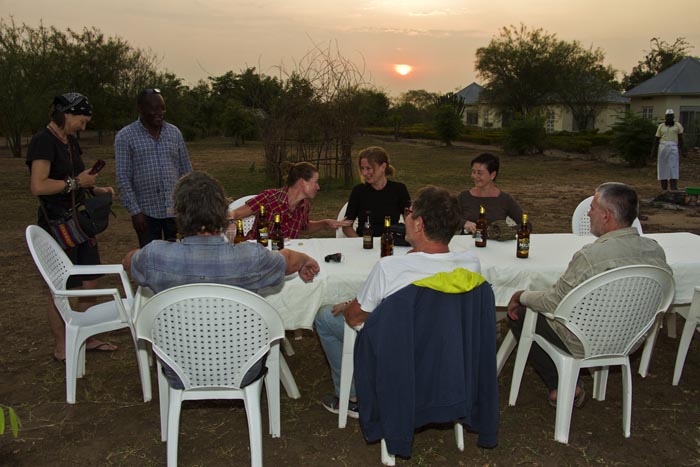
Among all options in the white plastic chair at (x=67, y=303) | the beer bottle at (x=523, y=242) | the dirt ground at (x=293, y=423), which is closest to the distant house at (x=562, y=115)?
the beer bottle at (x=523, y=242)

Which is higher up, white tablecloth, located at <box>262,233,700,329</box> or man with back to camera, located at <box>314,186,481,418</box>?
man with back to camera, located at <box>314,186,481,418</box>

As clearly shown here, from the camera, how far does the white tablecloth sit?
3236mm

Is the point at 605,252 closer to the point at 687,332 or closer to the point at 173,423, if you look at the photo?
the point at 687,332

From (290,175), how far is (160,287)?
188cm

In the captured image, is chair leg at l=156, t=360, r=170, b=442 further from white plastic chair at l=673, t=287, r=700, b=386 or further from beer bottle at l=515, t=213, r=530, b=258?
white plastic chair at l=673, t=287, r=700, b=386

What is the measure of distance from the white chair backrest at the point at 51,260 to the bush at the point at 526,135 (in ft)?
A: 76.8

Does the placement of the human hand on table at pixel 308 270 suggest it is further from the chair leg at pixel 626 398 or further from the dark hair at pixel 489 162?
the dark hair at pixel 489 162

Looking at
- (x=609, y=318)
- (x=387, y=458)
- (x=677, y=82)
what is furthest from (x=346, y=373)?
(x=677, y=82)

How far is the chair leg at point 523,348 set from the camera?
3.33 metres

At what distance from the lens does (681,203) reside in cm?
1125

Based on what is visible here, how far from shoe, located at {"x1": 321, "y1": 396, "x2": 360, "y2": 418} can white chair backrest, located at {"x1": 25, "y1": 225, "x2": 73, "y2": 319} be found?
1.70 metres

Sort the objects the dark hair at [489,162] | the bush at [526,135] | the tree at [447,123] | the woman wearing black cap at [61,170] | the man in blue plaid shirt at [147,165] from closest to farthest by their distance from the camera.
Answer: the woman wearing black cap at [61,170], the man in blue plaid shirt at [147,165], the dark hair at [489,162], the bush at [526,135], the tree at [447,123]

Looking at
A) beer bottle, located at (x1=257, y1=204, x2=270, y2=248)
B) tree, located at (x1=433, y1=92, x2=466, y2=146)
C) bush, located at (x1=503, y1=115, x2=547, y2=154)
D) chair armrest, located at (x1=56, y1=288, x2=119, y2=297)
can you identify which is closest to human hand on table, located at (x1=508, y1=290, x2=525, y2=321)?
beer bottle, located at (x1=257, y1=204, x2=270, y2=248)

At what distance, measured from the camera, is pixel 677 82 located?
90.6 ft
